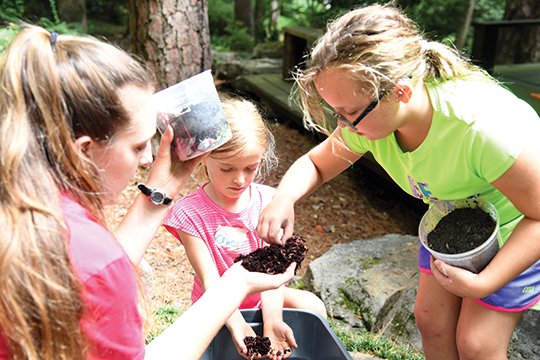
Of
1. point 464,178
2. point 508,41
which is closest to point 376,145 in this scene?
point 464,178

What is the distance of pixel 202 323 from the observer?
1.61 meters

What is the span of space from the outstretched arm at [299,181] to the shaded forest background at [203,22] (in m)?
0.57

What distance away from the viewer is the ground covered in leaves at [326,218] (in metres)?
3.66

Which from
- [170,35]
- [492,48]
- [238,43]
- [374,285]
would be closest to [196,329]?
[374,285]

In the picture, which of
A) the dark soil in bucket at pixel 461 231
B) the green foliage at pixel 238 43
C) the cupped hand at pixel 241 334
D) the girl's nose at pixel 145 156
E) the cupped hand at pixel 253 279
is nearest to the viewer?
the girl's nose at pixel 145 156

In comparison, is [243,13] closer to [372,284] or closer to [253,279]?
[372,284]

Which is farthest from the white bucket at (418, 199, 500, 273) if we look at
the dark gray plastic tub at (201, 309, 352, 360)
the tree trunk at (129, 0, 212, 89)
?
the tree trunk at (129, 0, 212, 89)

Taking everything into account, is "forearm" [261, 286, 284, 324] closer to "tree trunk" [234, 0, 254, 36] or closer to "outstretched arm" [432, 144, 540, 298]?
"outstretched arm" [432, 144, 540, 298]

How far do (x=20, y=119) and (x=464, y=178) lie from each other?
1284 mm

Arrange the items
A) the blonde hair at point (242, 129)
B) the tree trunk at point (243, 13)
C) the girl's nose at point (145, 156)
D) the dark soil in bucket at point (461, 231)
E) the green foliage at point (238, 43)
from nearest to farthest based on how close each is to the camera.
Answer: the girl's nose at point (145, 156) → the dark soil in bucket at point (461, 231) → the blonde hair at point (242, 129) → the green foliage at point (238, 43) → the tree trunk at point (243, 13)

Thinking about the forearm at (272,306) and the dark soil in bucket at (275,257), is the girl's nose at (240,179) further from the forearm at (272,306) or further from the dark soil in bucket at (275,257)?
the forearm at (272,306)

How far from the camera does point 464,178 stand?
6.10 ft

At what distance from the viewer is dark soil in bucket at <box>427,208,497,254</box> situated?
1.85 meters

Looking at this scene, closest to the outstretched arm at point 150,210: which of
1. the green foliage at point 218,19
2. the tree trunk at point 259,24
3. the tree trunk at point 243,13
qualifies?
the tree trunk at point 259,24
